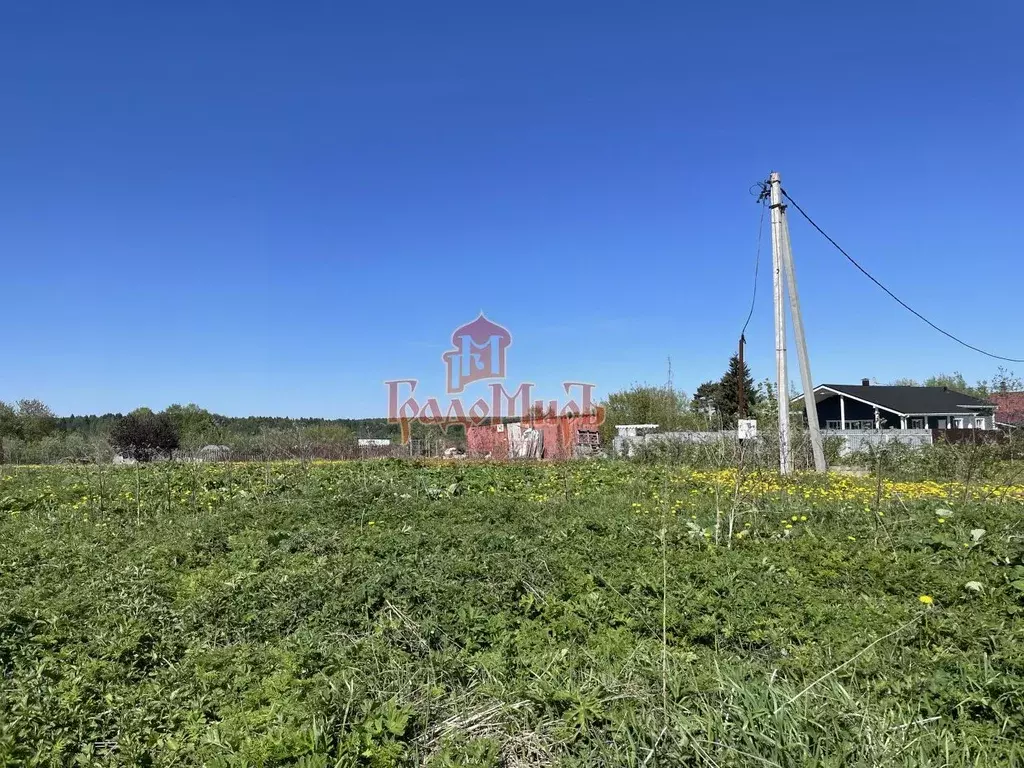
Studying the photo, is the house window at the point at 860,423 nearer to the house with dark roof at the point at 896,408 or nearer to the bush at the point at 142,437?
the house with dark roof at the point at 896,408

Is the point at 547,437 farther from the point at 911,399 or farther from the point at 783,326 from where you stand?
the point at 911,399

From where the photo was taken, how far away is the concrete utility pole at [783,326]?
11.4m

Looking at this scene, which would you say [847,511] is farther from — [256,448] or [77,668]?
[256,448]

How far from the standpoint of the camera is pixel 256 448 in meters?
19.1

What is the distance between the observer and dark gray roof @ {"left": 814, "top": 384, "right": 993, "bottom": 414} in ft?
95.8

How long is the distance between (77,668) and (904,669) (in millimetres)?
A: 3727

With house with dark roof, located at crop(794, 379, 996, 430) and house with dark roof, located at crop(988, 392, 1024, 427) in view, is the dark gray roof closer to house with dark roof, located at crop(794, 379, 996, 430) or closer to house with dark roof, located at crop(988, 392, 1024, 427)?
house with dark roof, located at crop(794, 379, 996, 430)

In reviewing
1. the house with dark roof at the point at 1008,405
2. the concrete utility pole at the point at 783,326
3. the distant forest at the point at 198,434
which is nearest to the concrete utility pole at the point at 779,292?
the concrete utility pole at the point at 783,326

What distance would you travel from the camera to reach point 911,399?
30.6 metres

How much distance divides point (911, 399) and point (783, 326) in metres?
23.8

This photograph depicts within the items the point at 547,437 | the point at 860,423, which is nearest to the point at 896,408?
the point at 860,423

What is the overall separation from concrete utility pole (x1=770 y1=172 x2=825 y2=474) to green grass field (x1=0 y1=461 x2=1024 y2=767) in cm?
548

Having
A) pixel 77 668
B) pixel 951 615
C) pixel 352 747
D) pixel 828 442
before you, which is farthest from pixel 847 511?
pixel 828 442

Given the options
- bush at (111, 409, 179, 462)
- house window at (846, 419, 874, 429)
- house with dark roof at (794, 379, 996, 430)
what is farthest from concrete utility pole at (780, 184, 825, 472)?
bush at (111, 409, 179, 462)
